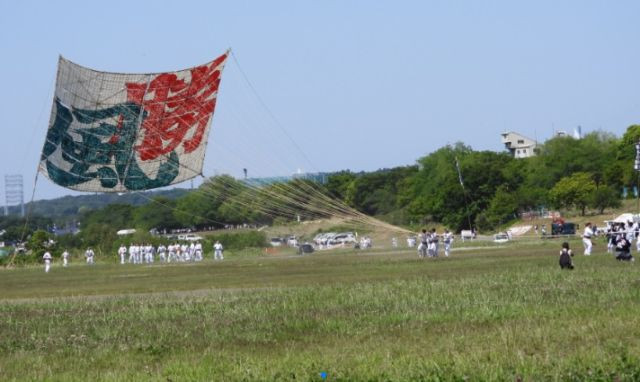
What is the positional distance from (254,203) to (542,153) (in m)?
105

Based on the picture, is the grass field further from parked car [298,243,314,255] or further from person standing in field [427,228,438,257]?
parked car [298,243,314,255]

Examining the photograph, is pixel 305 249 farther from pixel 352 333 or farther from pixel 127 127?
pixel 352 333

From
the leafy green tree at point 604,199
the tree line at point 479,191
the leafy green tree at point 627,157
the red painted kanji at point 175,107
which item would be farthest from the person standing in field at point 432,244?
the leafy green tree at point 627,157

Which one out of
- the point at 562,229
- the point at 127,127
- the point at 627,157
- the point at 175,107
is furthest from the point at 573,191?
the point at 127,127

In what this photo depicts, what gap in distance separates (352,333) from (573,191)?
3891 inches

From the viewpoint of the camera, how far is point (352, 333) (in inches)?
696

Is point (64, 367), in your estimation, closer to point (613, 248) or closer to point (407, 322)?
point (407, 322)

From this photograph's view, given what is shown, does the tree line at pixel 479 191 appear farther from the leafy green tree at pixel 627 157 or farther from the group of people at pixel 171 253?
the group of people at pixel 171 253

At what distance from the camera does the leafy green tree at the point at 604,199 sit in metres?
104

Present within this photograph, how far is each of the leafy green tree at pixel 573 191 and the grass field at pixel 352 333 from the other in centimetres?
8353

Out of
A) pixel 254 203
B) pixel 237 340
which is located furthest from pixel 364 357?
pixel 254 203

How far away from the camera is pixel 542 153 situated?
143625 millimetres

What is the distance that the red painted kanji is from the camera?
43594mm

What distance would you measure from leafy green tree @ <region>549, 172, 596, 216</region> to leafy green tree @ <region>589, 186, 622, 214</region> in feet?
8.30
